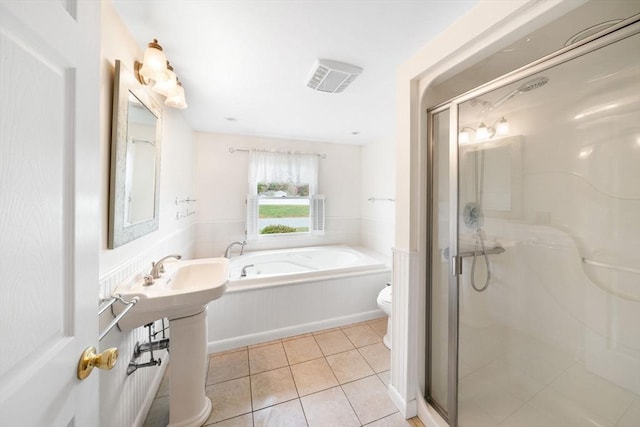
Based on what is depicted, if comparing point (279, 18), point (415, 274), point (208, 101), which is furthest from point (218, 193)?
point (415, 274)

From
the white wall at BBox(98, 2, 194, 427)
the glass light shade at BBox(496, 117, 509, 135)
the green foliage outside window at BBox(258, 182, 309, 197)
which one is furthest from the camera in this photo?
the green foliage outside window at BBox(258, 182, 309, 197)

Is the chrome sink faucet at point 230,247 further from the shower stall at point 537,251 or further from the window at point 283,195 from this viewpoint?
the shower stall at point 537,251

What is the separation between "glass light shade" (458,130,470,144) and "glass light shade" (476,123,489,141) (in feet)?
0.21

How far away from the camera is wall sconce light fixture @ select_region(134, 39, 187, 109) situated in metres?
1.28

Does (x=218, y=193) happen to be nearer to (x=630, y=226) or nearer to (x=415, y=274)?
(x=415, y=274)

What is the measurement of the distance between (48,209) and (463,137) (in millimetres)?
1672

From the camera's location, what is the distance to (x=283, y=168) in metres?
3.48

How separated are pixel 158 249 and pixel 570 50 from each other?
2522 mm

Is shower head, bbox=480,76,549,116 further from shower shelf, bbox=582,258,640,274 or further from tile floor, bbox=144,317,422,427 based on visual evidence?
tile floor, bbox=144,317,422,427

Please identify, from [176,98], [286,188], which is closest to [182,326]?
[176,98]

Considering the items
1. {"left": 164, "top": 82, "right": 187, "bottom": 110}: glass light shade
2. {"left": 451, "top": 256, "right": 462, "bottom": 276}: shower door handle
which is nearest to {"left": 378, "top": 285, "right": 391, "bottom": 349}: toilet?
{"left": 451, "top": 256, "right": 462, "bottom": 276}: shower door handle

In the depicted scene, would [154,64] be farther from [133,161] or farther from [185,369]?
[185,369]

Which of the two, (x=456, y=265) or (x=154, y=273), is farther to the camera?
(x=154, y=273)

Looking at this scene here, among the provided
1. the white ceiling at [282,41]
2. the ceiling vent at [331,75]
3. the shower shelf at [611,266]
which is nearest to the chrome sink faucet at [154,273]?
the white ceiling at [282,41]
